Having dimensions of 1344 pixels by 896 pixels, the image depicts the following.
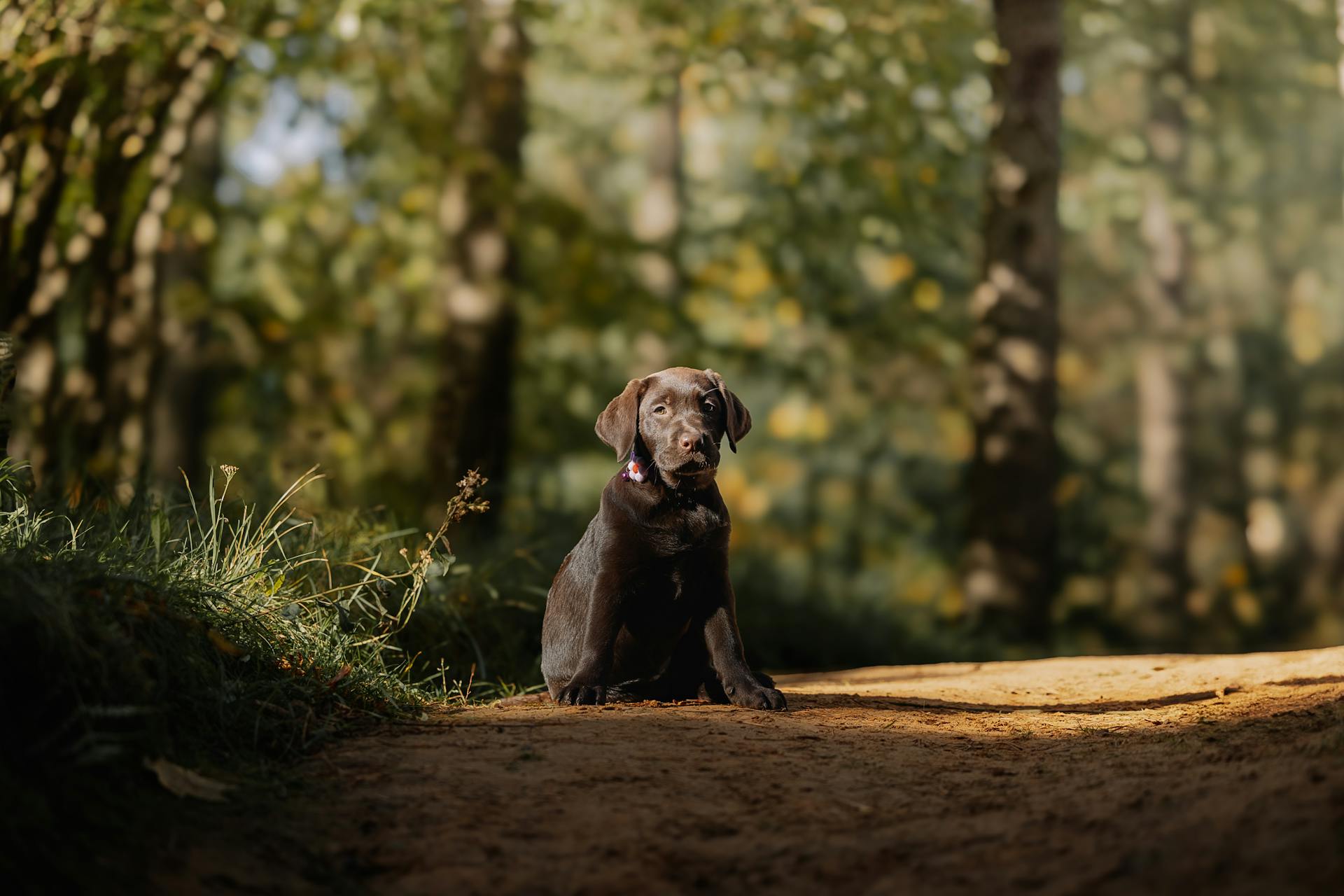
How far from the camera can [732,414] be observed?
5312 mm

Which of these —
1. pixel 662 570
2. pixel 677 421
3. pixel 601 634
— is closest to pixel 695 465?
pixel 677 421

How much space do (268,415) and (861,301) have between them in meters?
6.45

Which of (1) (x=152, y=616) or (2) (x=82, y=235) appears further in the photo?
(2) (x=82, y=235)

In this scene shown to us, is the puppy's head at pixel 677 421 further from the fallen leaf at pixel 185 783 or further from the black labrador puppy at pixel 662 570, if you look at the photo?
the fallen leaf at pixel 185 783

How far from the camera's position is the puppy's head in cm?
493

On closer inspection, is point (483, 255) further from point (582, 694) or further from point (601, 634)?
point (582, 694)

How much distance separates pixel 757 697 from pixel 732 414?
46.7 inches

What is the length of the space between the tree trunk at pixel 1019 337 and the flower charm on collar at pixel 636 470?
232 inches

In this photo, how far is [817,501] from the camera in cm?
1457

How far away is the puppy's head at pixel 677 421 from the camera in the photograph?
4.93m

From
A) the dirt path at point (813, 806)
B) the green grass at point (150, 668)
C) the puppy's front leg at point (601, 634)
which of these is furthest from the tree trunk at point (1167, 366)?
the puppy's front leg at point (601, 634)

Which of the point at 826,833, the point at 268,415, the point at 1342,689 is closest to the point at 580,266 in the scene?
the point at 268,415

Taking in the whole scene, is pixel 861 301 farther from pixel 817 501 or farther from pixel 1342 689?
pixel 1342 689

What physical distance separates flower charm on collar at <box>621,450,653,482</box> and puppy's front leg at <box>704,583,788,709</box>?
550 mm
